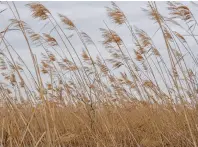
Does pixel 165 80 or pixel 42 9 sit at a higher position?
pixel 42 9

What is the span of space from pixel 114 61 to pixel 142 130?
1.12 m

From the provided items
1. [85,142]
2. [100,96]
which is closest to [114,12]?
[100,96]

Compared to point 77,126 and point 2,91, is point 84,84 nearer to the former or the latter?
point 77,126

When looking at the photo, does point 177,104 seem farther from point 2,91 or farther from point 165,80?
point 2,91

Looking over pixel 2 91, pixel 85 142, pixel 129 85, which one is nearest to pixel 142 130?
pixel 85 142

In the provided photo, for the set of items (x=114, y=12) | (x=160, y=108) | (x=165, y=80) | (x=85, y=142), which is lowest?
(x=85, y=142)

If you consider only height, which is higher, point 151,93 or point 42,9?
point 42,9

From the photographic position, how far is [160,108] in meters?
4.43

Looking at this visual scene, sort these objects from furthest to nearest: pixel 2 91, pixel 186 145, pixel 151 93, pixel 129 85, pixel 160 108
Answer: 1. pixel 129 85
2. pixel 151 93
3. pixel 160 108
4. pixel 186 145
5. pixel 2 91

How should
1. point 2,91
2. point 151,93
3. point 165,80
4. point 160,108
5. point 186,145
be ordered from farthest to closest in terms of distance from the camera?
point 151,93 → point 165,80 → point 160,108 → point 186,145 → point 2,91

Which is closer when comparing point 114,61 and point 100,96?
point 100,96

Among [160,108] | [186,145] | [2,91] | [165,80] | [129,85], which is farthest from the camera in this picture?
[129,85]

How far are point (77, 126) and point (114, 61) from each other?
114cm

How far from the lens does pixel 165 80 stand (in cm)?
472
